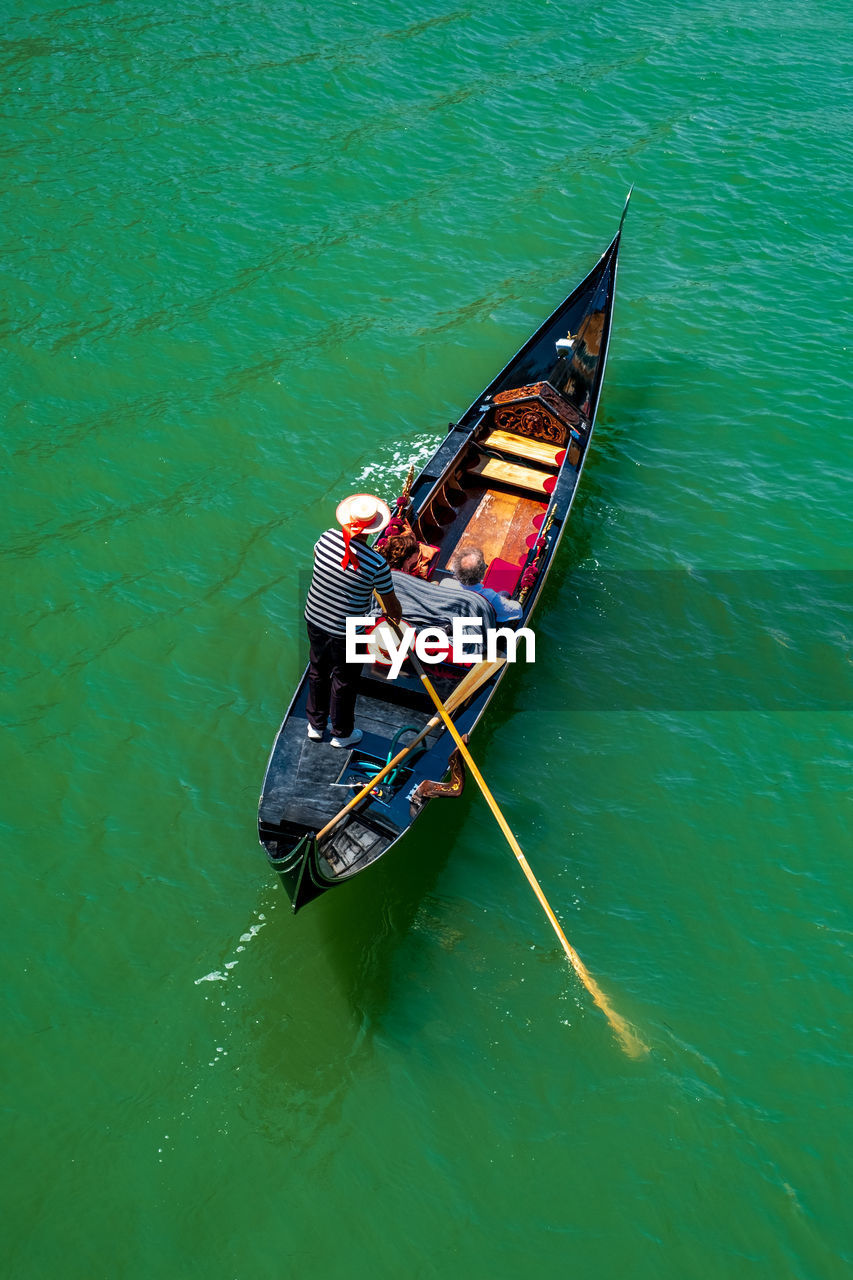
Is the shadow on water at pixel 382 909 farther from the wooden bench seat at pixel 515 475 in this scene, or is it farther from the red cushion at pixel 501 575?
the wooden bench seat at pixel 515 475

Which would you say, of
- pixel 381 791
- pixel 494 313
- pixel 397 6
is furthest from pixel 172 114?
pixel 381 791

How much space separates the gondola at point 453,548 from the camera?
5829 millimetres

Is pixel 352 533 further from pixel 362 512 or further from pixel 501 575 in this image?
pixel 501 575

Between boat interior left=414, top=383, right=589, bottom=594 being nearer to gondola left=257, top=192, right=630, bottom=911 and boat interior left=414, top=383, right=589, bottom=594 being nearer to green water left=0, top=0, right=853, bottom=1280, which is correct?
gondola left=257, top=192, right=630, bottom=911

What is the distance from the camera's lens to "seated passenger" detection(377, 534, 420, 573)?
24.3 ft

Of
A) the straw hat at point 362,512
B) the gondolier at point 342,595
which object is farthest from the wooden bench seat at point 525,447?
the straw hat at point 362,512

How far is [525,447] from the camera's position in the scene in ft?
29.8

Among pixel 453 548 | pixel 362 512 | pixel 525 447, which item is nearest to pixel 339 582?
pixel 362 512

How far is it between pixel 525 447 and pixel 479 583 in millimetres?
2064

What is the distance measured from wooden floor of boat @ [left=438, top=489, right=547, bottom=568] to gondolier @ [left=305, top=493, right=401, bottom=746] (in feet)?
7.52

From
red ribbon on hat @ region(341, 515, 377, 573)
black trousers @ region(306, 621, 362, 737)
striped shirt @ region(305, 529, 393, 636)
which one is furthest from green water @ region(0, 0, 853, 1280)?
red ribbon on hat @ region(341, 515, 377, 573)

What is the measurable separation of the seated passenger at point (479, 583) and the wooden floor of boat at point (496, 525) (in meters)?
0.30

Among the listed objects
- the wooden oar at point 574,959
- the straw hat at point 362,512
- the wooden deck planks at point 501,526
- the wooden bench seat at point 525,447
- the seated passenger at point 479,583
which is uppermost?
the straw hat at point 362,512

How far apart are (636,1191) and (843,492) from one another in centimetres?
660
